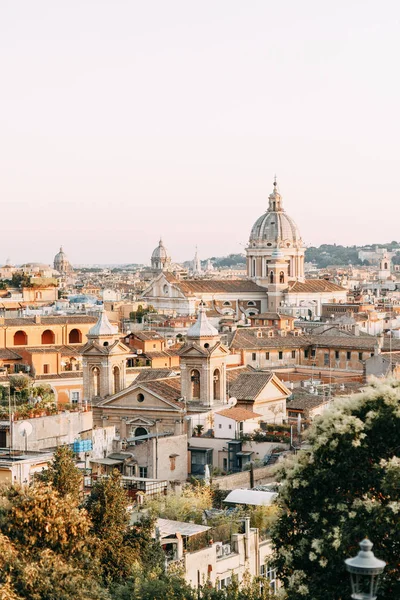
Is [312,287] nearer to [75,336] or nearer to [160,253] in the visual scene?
[75,336]

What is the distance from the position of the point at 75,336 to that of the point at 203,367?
2332 centimetres

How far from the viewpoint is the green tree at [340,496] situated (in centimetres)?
1509

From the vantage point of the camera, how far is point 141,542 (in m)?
18.3

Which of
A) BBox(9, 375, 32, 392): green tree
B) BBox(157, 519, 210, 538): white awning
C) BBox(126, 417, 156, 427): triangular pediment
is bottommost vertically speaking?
BBox(157, 519, 210, 538): white awning

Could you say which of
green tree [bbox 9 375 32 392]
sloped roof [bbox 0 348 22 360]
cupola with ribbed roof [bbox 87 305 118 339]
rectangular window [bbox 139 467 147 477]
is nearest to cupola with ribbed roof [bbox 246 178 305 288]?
sloped roof [bbox 0 348 22 360]

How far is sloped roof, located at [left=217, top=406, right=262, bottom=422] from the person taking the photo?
101 ft

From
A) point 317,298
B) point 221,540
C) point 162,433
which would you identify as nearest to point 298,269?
point 317,298

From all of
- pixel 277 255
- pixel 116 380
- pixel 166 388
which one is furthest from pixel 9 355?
pixel 277 255

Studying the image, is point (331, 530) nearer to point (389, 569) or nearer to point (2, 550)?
point (389, 569)

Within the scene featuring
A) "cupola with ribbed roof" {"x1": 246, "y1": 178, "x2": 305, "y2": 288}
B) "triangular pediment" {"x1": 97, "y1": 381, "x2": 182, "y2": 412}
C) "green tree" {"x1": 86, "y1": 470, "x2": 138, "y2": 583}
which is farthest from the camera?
"cupola with ribbed roof" {"x1": 246, "y1": 178, "x2": 305, "y2": 288}

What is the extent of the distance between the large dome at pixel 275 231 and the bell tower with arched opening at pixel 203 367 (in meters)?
62.2

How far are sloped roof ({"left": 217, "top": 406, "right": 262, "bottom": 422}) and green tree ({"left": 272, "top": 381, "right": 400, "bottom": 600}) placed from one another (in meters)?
14.1

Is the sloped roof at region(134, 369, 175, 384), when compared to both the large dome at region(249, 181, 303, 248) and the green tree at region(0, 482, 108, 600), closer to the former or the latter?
the green tree at region(0, 482, 108, 600)

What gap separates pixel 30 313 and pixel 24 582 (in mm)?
45779
